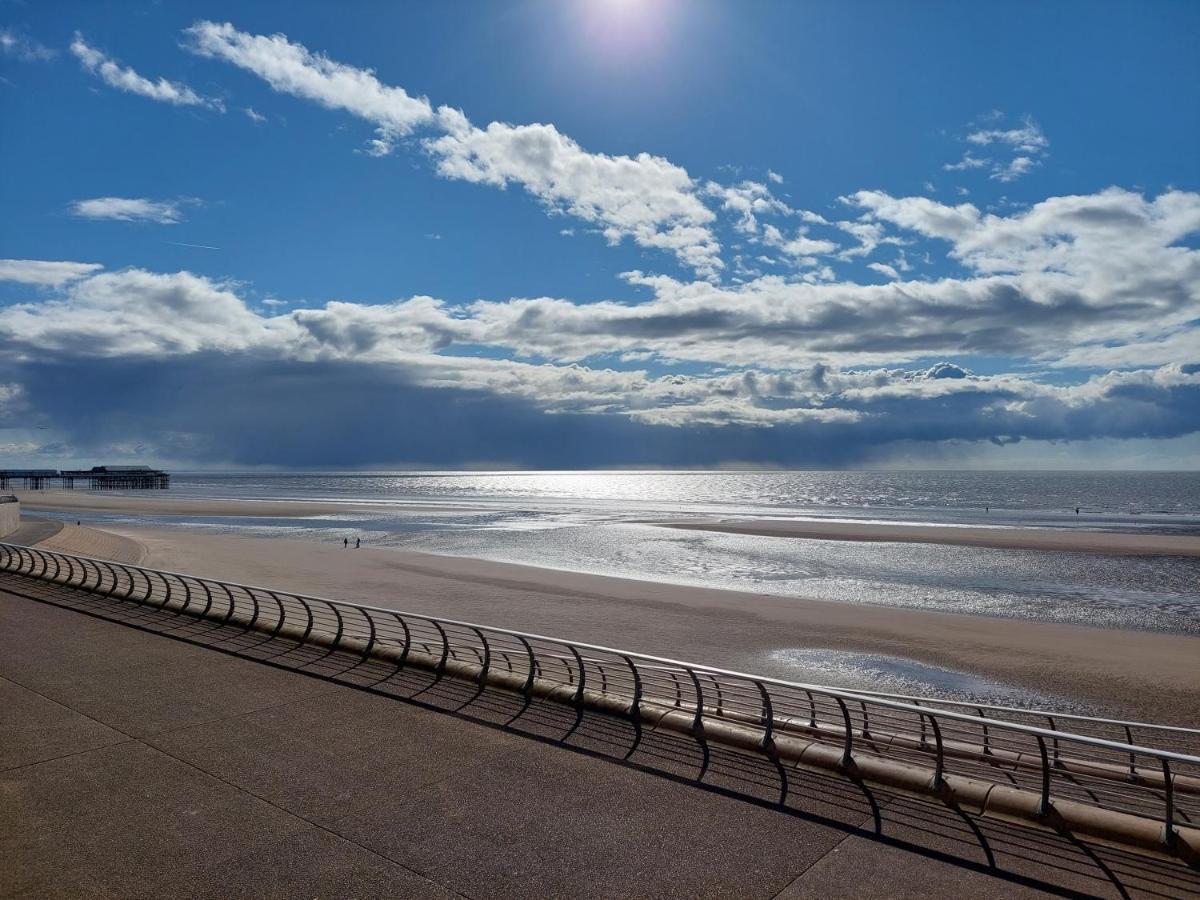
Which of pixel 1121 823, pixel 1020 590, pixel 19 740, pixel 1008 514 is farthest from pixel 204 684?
pixel 1008 514

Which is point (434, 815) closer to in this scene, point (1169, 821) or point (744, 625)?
point (1169, 821)

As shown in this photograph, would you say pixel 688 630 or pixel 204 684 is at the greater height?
pixel 204 684

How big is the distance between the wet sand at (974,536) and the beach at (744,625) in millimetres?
27834

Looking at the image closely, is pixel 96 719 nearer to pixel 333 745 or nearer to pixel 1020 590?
pixel 333 745

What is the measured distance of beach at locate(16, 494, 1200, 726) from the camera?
2000cm

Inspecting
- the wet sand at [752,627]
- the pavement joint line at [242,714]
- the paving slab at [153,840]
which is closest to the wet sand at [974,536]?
the wet sand at [752,627]

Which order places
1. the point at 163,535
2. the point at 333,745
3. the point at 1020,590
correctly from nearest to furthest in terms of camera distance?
1. the point at 333,745
2. the point at 1020,590
3. the point at 163,535

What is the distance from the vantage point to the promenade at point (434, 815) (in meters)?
6.51

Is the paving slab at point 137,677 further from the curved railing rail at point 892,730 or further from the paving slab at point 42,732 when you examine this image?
the curved railing rail at point 892,730

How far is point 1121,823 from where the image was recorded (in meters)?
7.07

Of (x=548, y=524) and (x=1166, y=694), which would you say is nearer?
Answer: (x=1166, y=694)

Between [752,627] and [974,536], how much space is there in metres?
41.6

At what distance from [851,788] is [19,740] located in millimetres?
9319

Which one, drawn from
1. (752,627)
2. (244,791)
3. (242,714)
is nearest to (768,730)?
(244,791)
